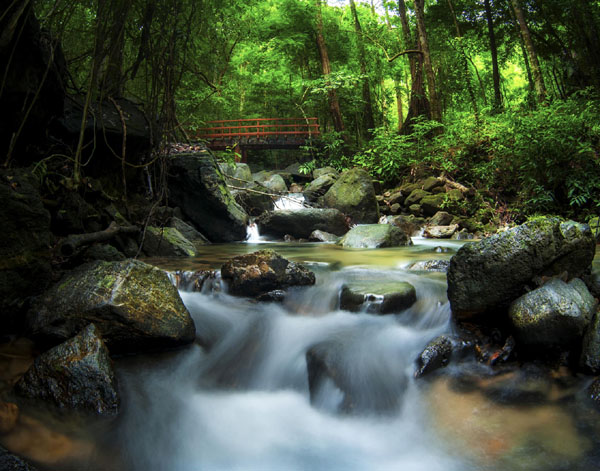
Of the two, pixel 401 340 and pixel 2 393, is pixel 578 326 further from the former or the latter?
pixel 2 393

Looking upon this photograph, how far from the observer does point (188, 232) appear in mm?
8469

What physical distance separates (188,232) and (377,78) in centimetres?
1469

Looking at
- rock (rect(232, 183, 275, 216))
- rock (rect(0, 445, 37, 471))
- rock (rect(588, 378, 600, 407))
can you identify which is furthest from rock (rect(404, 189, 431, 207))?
rock (rect(0, 445, 37, 471))

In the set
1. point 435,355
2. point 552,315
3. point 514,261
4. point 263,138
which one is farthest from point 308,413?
point 263,138

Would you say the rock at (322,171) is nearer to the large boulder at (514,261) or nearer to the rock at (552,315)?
the large boulder at (514,261)

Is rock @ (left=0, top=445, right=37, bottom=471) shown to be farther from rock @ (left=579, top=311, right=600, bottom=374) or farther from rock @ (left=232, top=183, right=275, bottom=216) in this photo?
rock @ (left=232, top=183, right=275, bottom=216)

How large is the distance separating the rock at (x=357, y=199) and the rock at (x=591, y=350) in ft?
26.2

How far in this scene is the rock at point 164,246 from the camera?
21.3 feet

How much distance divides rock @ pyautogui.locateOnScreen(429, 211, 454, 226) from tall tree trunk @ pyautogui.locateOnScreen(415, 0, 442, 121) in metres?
4.80

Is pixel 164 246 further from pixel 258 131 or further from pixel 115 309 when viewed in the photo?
pixel 258 131

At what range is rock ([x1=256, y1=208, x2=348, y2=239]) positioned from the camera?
9711mm

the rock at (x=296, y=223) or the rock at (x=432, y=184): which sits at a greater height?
the rock at (x=432, y=184)

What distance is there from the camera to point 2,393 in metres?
2.62

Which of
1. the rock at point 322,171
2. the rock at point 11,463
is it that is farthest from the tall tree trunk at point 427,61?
the rock at point 11,463
